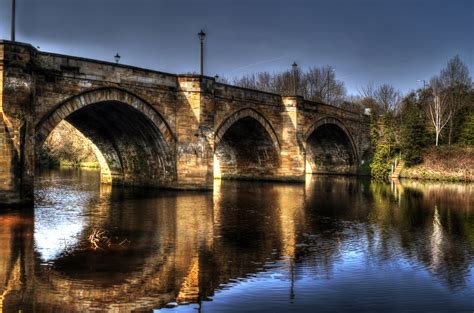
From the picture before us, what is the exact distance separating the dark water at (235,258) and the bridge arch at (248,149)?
13140 millimetres

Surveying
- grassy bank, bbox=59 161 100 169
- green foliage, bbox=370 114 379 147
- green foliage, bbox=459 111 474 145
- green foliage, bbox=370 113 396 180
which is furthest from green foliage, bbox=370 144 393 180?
grassy bank, bbox=59 161 100 169

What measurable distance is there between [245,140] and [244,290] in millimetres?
27279

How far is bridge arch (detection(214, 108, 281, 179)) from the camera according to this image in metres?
32.7

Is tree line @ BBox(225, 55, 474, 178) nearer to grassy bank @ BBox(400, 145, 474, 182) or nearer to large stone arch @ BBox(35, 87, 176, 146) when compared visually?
grassy bank @ BBox(400, 145, 474, 182)

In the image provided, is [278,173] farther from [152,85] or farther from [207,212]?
[207,212]

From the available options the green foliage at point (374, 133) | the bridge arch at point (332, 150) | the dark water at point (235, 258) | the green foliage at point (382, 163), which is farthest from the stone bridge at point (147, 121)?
the green foliage at point (374, 133)

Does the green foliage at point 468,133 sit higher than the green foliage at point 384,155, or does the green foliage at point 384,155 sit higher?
the green foliage at point 468,133

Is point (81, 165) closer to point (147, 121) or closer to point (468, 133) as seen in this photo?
point (147, 121)

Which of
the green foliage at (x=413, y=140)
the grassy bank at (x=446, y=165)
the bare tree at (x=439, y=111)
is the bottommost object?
the grassy bank at (x=446, y=165)

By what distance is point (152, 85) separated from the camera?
24.1 meters

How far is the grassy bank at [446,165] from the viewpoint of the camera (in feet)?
125

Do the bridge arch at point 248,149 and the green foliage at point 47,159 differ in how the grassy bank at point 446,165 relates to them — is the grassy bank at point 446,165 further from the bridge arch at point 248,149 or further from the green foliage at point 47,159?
the green foliage at point 47,159

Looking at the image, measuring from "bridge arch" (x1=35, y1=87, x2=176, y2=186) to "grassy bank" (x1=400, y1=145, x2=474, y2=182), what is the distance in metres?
23.3

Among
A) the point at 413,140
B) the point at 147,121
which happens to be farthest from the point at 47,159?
the point at 413,140
